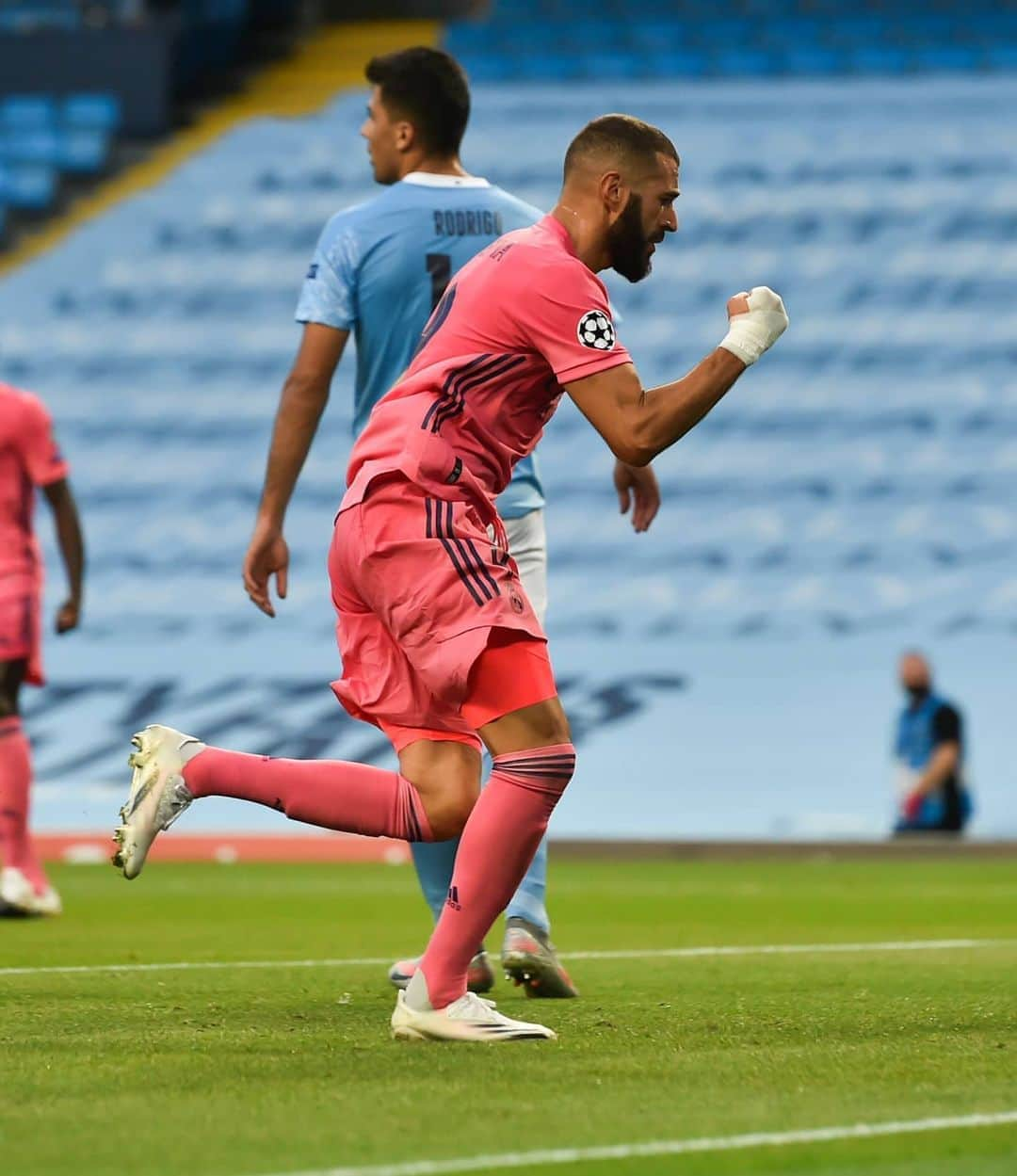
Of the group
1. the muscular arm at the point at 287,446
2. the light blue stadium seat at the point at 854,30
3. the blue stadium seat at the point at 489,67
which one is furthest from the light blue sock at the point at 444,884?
the light blue stadium seat at the point at 854,30

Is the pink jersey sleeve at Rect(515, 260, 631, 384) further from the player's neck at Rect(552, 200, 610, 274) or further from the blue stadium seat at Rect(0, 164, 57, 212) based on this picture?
the blue stadium seat at Rect(0, 164, 57, 212)

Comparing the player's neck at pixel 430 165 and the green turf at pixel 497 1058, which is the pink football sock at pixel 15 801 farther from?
the player's neck at pixel 430 165

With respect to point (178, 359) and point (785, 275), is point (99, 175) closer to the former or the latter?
point (178, 359)

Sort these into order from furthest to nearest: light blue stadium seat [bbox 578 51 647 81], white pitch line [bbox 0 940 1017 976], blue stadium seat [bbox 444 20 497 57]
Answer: blue stadium seat [bbox 444 20 497 57] < light blue stadium seat [bbox 578 51 647 81] < white pitch line [bbox 0 940 1017 976]

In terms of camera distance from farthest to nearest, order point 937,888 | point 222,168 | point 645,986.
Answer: point 222,168
point 937,888
point 645,986

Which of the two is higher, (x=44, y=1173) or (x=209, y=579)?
(x=44, y=1173)

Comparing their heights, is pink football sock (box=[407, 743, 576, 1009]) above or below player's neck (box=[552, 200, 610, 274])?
below

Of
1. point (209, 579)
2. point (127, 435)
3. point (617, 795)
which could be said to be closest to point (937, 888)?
point (617, 795)

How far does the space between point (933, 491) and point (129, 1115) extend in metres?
16.1

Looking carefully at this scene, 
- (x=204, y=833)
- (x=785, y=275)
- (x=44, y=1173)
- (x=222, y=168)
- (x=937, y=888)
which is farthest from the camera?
(x=222, y=168)

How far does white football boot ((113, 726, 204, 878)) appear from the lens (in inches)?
201

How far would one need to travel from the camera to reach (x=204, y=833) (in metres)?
15.8

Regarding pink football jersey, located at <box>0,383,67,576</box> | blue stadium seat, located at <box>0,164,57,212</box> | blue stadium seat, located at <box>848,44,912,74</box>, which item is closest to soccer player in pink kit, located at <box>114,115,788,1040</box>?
pink football jersey, located at <box>0,383,67,576</box>

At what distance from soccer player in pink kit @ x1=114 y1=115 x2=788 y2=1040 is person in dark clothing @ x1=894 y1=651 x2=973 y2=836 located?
415 inches
